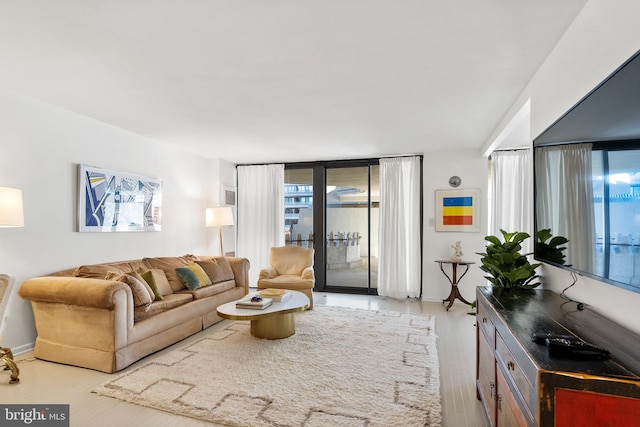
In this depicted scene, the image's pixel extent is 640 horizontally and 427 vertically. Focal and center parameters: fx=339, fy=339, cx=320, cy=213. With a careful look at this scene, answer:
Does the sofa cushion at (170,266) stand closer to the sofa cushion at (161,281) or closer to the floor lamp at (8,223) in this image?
the sofa cushion at (161,281)

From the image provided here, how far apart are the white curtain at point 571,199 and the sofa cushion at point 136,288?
3359 millimetres

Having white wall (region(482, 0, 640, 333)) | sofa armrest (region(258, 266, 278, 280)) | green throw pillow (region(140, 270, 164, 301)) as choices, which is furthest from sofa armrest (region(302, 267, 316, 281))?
white wall (region(482, 0, 640, 333))

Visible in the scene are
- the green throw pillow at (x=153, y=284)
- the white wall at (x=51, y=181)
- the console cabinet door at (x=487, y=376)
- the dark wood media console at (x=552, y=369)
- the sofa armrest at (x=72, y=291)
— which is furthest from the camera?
the green throw pillow at (x=153, y=284)

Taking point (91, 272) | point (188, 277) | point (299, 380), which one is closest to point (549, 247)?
point (299, 380)

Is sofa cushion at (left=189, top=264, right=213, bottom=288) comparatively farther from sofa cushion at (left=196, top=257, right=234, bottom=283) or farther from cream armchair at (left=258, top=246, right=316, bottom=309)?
cream armchair at (left=258, top=246, right=316, bottom=309)

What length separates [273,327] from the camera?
3.62 meters

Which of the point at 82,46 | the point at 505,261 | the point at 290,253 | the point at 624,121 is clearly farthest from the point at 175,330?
the point at 624,121

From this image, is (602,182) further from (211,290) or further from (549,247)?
(211,290)

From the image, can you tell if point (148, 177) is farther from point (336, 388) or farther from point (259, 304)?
point (336, 388)

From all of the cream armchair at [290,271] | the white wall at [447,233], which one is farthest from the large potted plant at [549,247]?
the white wall at [447,233]

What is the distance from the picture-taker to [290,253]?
18.1 feet

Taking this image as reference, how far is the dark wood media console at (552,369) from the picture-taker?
0.97 meters

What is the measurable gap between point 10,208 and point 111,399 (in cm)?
168

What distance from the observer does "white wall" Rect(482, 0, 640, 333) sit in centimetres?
143
